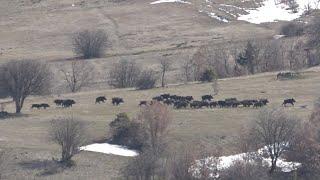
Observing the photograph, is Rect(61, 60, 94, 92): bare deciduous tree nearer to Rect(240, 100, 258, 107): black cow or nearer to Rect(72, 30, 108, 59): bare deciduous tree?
Rect(72, 30, 108, 59): bare deciduous tree

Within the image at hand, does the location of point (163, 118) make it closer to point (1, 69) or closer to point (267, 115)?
point (267, 115)

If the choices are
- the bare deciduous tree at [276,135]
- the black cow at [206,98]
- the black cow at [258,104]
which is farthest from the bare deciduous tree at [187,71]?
the bare deciduous tree at [276,135]

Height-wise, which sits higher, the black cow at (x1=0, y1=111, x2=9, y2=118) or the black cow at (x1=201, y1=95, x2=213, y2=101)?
the black cow at (x1=0, y1=111, x2=9, y2=118)

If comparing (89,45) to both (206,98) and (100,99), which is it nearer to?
(100,99)

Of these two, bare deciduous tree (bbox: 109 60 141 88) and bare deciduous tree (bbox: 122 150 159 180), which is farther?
bare deciduous tree (bbox: 109 60 141 88)

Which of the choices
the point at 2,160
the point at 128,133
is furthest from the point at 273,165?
the point at 2,160

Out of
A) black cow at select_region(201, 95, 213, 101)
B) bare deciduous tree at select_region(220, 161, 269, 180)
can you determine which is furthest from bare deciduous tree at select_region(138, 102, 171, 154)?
black cow at select_region(201, 95, 213, 101)

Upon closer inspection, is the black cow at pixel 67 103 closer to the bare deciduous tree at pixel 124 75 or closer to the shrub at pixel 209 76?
the shrub at pixel 209 76

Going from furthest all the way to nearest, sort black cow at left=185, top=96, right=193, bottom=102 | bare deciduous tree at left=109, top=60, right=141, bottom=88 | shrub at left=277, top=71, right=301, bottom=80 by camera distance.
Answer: bare deciduous tree at left=109, top=60, right=141, bottom=88
shrub at left=277, top=71, right=301, bottom=80
black cow at left=185, top=96, right=193, bottom=102
